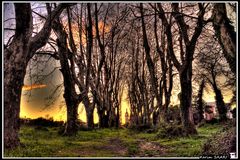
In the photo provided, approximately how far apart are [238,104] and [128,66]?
3274 centimetres

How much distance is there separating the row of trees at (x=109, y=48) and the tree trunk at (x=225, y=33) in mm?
31

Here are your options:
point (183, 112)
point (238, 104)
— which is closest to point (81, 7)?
point (183, 112)

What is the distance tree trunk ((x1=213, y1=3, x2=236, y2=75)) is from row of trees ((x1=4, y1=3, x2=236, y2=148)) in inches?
1.2

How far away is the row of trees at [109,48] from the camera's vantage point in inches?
486

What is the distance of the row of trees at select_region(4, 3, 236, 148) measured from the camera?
12.3 meters

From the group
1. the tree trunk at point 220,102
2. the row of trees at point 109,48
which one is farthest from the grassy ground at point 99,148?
the tree trunk at point 220,102

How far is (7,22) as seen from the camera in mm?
15008

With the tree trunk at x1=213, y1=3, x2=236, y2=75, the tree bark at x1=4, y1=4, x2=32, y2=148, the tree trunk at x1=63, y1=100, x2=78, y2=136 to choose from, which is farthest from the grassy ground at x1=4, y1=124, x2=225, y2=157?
the tree trunk at x1=213, y1=3, x2=236, y2=75

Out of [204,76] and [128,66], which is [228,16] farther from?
[128,66]

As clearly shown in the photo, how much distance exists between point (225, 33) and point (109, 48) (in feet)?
75.9

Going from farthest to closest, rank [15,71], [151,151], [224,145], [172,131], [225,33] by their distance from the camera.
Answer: [172,131] < [151,151] < [15,71] < [225,33] < [224,145]

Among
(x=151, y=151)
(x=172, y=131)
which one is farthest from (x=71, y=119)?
(x=151, y=151)

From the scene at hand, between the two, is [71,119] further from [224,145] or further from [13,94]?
[224,145]

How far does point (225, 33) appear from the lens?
11.5 m
